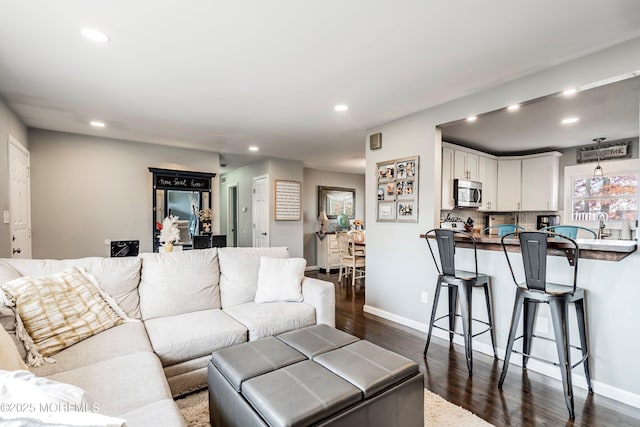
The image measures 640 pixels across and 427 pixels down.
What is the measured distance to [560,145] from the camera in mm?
4719

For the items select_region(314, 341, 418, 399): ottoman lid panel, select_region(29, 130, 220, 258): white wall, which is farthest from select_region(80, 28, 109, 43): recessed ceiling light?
select_region(29, 130, 220, 258): white wall

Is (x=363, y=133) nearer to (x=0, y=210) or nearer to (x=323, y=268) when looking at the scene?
(x=323, y=268)

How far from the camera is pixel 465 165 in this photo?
4.52 meters

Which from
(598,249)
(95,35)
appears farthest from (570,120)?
(95,35)

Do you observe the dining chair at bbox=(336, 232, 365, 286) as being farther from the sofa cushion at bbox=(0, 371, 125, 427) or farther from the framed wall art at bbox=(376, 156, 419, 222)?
the sofa cushion at bbox=(0, 371, 125, 427)

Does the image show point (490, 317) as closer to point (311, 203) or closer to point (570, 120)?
point (570, 120)

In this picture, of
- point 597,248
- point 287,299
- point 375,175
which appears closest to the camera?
point 597,248

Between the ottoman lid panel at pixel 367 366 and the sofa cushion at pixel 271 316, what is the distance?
745 mm

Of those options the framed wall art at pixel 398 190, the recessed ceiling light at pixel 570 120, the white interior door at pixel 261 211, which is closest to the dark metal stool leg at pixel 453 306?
the framed wall art at pixel 398 190

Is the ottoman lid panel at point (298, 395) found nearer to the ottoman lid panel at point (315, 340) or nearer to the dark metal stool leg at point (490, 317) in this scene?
the ottoman lid panel at point (315, 340)

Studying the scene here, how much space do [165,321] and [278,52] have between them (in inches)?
84.0

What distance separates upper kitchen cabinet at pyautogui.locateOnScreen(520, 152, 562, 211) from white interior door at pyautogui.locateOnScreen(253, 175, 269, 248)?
15.0 ft

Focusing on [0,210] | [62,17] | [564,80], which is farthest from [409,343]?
[0,210]

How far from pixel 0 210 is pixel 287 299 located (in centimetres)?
281
